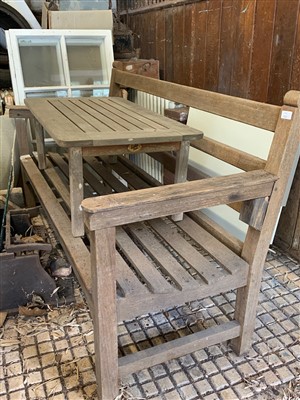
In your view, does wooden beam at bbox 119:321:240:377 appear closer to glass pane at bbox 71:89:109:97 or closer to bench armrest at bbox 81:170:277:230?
bench armrest at bbox 81:170:277:230

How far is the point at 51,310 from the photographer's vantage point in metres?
1.76

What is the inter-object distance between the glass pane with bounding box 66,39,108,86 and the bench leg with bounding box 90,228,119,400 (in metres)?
2.09

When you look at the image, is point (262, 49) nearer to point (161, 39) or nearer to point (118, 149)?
point (118, 149)

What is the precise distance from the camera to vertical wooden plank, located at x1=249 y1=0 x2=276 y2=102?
6.06 ft

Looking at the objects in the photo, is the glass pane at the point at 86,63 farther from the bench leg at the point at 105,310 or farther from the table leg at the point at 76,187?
the bench leg at the point at 105,310

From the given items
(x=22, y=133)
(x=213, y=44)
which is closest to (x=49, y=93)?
(x=22, y=133)

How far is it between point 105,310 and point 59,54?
7.30 ft

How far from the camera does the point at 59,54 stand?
9.30ft

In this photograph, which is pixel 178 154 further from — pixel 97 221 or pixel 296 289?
pixel 296 289

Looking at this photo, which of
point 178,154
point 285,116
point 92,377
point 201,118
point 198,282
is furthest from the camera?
point 201,118

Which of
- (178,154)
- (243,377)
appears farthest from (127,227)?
(243,377)

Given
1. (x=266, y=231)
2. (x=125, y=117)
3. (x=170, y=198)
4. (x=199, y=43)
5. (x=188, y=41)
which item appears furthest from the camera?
(x=188, y=41)

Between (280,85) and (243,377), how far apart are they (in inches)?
50.9

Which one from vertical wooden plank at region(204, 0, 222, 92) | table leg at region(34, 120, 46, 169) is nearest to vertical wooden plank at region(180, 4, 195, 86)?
vertical wooden plank at region(204, 0, 222, 92)
